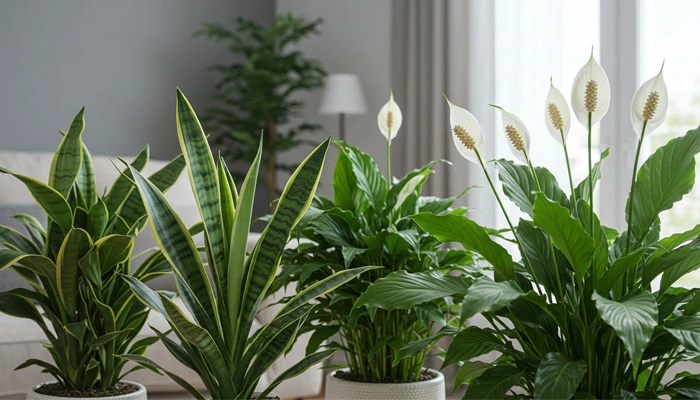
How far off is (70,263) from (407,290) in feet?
2.00

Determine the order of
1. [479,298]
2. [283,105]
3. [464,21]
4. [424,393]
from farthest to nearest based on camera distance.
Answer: [283,105] → [464,21] → [424,393] → [479,298]

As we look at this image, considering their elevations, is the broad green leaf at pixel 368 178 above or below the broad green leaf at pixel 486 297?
above

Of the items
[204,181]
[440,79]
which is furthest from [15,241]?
[440,79]

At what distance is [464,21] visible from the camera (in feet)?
11.6

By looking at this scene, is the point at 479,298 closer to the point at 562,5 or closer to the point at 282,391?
the point at 282,391

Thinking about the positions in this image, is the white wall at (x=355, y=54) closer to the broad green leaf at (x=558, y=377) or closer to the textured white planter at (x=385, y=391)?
the textured white planter at (x=385, y=391)

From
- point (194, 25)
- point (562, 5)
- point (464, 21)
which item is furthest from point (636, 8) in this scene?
point (194, 25)

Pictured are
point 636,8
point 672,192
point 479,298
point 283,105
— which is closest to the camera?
point 479,298

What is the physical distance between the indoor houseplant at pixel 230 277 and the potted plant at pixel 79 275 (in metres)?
0.14

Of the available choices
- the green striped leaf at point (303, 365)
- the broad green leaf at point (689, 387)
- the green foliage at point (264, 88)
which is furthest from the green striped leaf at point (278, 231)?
the green foliage at point (264, 88)

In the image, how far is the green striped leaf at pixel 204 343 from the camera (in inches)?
44.8

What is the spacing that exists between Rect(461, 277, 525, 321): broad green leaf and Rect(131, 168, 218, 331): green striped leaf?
434 mm

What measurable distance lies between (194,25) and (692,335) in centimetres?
382

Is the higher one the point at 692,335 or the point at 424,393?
the point at 692,335
